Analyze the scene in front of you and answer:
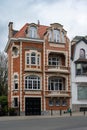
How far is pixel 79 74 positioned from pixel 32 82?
846cm

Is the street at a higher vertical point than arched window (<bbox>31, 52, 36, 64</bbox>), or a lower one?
lower

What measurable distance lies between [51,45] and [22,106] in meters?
10.6

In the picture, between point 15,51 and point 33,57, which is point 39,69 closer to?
point 33,57

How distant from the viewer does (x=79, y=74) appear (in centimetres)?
6072

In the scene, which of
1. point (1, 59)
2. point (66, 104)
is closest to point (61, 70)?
point (66, 104)

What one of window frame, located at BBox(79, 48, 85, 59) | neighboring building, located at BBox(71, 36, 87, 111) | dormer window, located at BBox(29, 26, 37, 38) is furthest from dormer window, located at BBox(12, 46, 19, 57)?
window frame, located at BBox(79, 48, 85, 59)

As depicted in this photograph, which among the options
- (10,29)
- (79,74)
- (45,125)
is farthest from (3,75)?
(45,125)

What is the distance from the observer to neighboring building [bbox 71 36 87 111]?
6016 centimetres

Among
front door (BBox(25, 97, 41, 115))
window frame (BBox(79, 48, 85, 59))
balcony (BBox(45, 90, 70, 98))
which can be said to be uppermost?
window frame (BBox(79, 48, 85, 59))

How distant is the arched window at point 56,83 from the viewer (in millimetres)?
59188

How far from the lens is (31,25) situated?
57875 millimetres

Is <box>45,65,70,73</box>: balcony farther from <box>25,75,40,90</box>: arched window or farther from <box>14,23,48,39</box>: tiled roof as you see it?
<box>14,23,48,39</box>: tiled roof

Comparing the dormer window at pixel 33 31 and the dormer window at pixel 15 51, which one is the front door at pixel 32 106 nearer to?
the dormer window at pixel 15 51

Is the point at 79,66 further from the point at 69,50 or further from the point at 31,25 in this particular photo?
the point at 31,25
